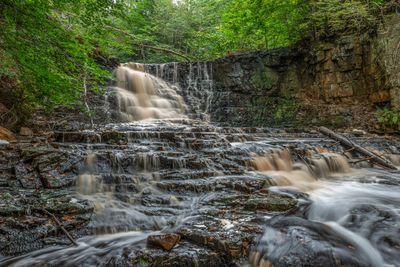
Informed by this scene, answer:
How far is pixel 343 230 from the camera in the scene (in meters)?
2.74

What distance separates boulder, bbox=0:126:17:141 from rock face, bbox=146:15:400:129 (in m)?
7.74

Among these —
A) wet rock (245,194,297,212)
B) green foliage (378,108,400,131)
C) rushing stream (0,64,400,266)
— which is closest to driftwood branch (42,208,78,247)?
rushing stream (0,64,400,266)

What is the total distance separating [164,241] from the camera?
233cm

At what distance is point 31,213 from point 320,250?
11.2 ft

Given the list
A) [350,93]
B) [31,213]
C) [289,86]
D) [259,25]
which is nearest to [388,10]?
[350,93]

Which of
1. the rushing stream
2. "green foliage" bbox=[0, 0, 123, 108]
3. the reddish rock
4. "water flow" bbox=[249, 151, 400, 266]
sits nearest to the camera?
"water flow" bbox=[249, 151, 400, 266]

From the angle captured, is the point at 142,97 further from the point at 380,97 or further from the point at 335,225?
the point at 380,97

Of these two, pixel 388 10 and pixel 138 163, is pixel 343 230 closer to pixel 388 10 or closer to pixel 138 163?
pixel 138 163

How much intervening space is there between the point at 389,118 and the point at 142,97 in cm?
1090

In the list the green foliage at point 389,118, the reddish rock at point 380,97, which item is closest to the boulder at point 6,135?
the green foliage at point 389,118

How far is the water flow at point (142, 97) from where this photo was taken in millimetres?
10711

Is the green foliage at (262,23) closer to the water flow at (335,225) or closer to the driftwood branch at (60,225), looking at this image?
the water flow at (335,225)

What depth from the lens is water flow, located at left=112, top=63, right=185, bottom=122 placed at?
10.7 metres

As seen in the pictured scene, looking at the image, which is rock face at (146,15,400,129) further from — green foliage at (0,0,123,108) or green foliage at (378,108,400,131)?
green foliage at (0,0,123,108)
